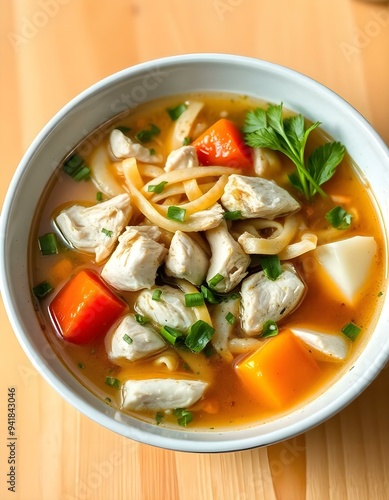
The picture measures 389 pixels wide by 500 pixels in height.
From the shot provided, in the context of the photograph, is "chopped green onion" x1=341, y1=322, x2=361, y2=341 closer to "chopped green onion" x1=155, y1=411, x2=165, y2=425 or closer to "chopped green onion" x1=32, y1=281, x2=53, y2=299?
"chopped green onion" x1=155, y1=411, x2=165, y2=425

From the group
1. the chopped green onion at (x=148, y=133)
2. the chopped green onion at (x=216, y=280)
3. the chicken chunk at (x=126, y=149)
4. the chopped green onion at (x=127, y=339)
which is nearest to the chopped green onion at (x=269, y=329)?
the chopped green onion at (x=216, y=280)

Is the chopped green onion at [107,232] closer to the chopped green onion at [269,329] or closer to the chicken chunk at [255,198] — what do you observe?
the chicken chunk at [255,198]

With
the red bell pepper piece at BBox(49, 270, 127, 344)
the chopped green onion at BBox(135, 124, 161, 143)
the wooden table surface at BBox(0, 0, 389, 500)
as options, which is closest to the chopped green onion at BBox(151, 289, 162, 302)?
the red bell pepper piece at BBox(49, 270, 127, 344)

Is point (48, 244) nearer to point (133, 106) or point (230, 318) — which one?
point (133, 106)

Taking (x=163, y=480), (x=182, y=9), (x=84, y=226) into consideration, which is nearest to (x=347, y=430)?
(x=163, y=480)

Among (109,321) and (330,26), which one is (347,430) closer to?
(109,321)

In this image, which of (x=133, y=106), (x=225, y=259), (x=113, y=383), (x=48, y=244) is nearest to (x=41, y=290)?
(x=48, y=244)
